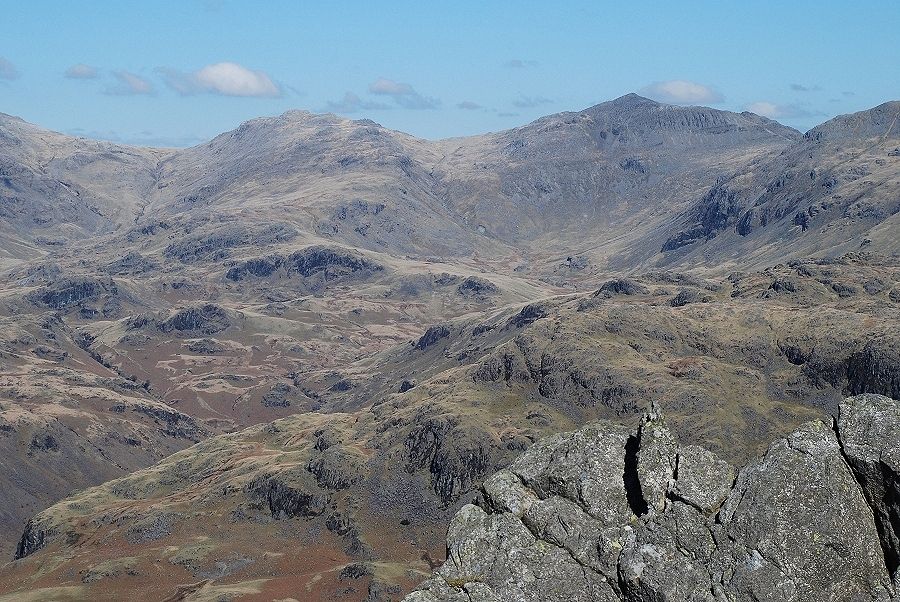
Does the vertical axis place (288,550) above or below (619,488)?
below

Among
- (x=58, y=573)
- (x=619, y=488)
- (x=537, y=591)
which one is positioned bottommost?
(x=58, y=573)

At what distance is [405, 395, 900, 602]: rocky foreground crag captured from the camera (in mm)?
34844

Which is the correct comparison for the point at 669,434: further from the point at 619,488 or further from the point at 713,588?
the point at 713,588

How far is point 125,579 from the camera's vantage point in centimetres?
18475

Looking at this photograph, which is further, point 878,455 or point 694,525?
point 694,525

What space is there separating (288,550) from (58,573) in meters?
45.5

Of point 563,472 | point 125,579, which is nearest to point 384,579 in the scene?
point 125,579

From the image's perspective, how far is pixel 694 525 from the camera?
119 ft

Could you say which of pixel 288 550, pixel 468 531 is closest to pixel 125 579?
pixel 288 550

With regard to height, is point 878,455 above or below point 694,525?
above

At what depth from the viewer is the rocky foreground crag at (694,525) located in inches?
1372

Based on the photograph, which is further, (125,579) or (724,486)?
(125,579)

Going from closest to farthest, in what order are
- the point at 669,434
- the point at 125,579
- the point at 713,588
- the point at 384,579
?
the point at 713,588 → the point at 669,434 → the point at 384,579 → the point at 125,579

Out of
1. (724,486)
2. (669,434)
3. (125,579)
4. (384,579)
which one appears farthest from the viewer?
(125,579)
